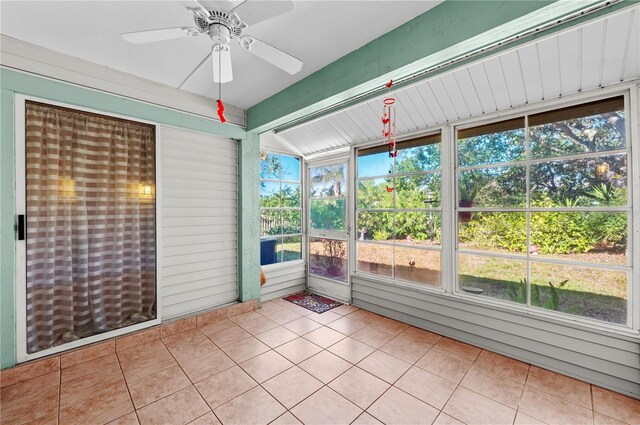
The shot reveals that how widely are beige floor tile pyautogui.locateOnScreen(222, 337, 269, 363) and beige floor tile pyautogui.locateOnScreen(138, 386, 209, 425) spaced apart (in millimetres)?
527

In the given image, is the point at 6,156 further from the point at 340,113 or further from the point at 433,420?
the point at 433,420

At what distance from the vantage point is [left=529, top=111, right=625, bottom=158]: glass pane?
7.04 feet

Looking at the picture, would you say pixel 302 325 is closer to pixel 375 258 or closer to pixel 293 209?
pixel 375 258

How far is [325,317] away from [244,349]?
3.81ft

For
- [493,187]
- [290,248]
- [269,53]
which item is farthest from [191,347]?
[493,187]

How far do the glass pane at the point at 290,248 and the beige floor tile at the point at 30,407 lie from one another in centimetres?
280

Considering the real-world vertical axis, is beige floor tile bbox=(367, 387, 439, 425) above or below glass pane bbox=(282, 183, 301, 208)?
below

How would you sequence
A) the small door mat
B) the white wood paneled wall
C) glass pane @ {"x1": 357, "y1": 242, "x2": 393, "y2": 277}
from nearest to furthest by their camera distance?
the white wood paneled wall < glass pane @ {"x1": 357, "y1": 242, "x2": 393, "y2": 277} < the small door mat

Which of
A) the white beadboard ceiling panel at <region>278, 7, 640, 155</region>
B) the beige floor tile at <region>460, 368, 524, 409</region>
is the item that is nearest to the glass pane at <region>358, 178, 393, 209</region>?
the white beadboard ceiling panel at <region>278, 7, 640, 155</region>

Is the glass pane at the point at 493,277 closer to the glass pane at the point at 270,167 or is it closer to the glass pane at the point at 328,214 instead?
the glass pane at the point at 328,214

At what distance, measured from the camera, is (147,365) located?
2.40 metres

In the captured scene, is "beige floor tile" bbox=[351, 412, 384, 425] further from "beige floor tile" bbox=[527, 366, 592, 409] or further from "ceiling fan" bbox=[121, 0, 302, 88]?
"ceiling fan" bbox=[121, 0, 302, 88]

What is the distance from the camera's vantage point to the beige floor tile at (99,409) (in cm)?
178

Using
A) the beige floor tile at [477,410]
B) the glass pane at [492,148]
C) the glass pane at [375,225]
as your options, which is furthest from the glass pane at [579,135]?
the beige floor tile at [477,410]
